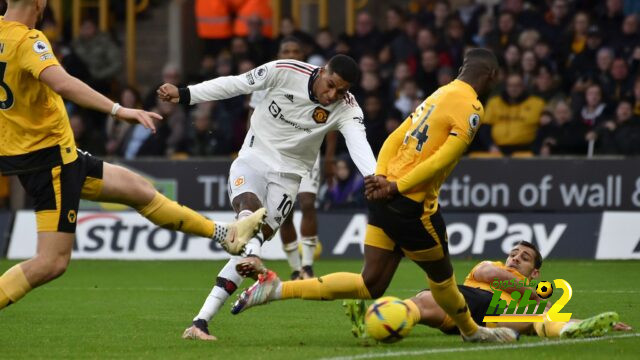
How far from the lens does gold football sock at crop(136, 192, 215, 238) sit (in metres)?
8.70

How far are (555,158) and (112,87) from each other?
26.8ft

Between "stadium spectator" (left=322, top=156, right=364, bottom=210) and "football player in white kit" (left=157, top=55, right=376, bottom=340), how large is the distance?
25.8ft

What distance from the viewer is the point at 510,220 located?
17500 mm

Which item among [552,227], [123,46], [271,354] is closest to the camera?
[271,354]

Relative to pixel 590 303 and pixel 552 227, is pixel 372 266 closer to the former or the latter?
pixel 590 303

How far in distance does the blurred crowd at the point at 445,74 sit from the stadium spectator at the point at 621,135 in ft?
0.05

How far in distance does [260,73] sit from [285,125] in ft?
1.61

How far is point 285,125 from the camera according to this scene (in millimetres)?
10375

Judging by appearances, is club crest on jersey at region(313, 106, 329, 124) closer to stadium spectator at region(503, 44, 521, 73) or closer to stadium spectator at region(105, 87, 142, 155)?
stadium spectator at region(503, 44, 521, 73)

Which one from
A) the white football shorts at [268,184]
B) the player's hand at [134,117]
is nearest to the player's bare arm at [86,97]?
the player's hand at [134,117]

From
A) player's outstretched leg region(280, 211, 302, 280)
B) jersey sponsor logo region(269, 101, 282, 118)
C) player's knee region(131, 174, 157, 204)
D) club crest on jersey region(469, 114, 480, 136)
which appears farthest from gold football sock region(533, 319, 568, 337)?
player's outstretched leg region(280, 211, 302, 280)

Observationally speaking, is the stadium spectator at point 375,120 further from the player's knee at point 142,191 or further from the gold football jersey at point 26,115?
the gold football jersey at point 26,115

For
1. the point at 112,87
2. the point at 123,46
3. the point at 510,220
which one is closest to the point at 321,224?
the point at 510,220

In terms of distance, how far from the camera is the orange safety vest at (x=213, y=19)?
2184 cm
